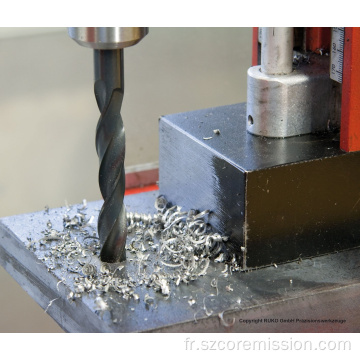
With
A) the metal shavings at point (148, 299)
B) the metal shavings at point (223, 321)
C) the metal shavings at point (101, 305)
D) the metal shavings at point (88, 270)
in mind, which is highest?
the metal shavings at point (88, 270)

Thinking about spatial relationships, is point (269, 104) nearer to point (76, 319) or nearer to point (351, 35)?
point (351, 35)

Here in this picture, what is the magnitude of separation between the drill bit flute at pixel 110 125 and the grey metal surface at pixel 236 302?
4 centimetres

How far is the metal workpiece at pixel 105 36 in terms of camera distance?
0.97 meters

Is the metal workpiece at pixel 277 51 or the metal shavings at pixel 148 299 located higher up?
the metal workpiece at pixel 277 51

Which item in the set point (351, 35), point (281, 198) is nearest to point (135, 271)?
point (281, 198)

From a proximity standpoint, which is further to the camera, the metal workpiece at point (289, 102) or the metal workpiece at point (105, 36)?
the metal workpiece at point (289, 102)

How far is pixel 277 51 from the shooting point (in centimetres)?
114

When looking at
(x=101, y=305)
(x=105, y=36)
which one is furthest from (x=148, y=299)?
(x=105, y=36)

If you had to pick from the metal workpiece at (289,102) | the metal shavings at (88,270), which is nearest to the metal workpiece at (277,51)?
the metal workpiece at (289,102)

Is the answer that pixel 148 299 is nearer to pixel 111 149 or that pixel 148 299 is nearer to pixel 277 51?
pixel 111 149

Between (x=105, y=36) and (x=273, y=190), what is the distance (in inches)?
10.6

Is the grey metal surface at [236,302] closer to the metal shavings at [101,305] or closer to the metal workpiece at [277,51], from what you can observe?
the metal shavings at [101,305]

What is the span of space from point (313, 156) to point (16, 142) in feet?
2.79

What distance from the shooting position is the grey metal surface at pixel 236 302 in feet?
3.21
